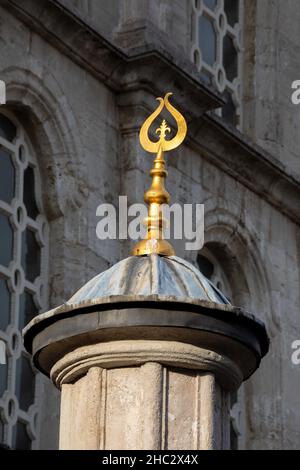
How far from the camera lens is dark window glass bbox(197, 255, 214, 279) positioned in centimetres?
1992

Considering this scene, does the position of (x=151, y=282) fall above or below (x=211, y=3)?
below

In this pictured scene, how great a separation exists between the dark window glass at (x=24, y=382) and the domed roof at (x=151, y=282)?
5.49 m

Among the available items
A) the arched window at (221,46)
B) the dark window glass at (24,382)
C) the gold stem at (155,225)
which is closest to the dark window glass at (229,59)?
the arched window at (221,46)

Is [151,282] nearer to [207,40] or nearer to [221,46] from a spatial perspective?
[207,40]

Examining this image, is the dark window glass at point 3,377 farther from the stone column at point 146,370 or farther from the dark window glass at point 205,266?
the stone column at point 146,370

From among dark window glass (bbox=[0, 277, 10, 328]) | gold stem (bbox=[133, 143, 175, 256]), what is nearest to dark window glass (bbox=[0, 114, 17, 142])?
dark window glass (bbox=[0, 277, 10, 328])

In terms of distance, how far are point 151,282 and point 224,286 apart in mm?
9123

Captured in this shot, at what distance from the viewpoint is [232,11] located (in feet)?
69.7

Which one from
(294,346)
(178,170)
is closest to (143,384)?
(178,170)

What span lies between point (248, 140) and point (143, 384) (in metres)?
9.28

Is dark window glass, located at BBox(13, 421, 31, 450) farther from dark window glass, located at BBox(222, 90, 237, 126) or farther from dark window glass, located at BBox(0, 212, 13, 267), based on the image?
dark window glass, located at BBox(222, 90, 237, 126)

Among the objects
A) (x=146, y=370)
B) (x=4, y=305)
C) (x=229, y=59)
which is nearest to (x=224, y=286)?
(x=229, y=59)

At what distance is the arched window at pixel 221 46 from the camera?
20453 mm

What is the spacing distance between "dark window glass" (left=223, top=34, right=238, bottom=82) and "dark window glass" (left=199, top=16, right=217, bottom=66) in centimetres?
25
